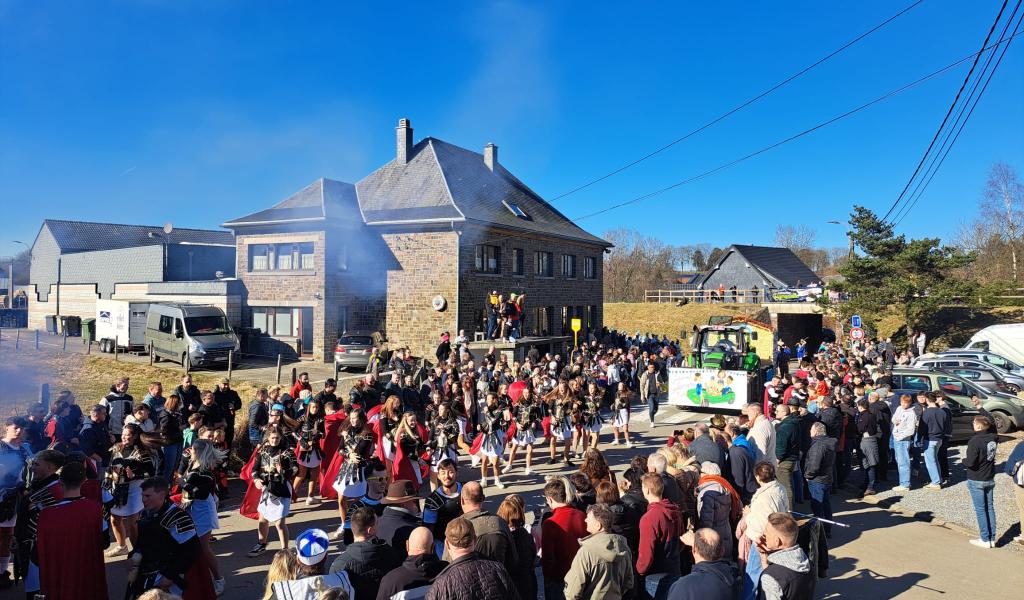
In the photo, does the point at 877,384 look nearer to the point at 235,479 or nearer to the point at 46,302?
the point at 235,479

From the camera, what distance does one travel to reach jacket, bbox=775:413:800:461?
812cm

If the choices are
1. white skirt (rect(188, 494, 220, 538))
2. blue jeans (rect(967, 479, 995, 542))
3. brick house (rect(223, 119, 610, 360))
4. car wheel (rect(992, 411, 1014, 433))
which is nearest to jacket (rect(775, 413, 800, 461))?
blue jeans (rect(967, 479, 995, 542))

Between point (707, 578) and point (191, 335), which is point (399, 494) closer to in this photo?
point (707, 578)

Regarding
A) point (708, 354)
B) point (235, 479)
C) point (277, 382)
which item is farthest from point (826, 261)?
point (235, 479)

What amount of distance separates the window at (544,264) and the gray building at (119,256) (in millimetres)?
17780

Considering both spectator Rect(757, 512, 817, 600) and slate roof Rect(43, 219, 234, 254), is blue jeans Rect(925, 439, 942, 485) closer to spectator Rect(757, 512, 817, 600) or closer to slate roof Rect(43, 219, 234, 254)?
spectator Rect(757, 512, 817, 600)

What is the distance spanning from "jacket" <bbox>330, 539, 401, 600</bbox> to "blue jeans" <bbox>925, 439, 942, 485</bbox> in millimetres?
9848

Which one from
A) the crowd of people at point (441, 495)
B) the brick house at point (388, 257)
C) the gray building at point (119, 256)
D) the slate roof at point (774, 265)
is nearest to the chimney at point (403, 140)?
the brick house at point (388, 257)

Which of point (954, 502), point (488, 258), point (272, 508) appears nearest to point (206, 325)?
point (488, 258)

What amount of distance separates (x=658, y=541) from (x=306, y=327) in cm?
2209

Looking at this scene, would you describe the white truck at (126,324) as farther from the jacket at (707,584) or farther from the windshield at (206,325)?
the jacket at (707,584)

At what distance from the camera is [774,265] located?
5744 centimetres

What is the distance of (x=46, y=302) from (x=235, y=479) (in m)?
39.4

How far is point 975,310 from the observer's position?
104ft
